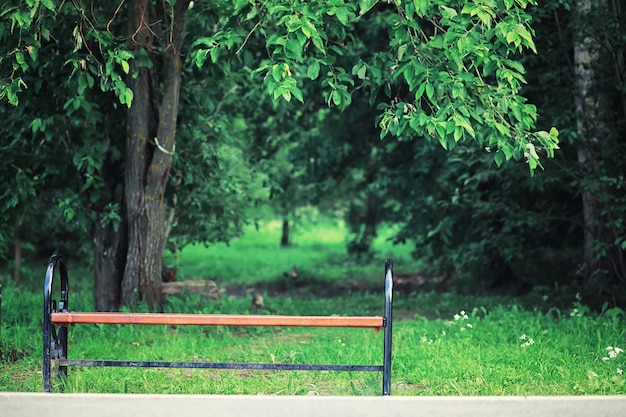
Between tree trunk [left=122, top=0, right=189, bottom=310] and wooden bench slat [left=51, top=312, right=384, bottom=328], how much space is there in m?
3.90

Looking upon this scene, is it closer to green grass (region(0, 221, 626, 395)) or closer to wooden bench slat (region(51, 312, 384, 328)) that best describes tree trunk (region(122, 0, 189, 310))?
green grass (region(0, 221, 626, 395))

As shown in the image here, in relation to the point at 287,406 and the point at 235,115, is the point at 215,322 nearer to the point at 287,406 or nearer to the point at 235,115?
the point at 287,406

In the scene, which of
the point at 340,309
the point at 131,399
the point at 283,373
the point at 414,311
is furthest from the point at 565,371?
the point at 340,309

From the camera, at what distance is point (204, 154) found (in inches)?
440

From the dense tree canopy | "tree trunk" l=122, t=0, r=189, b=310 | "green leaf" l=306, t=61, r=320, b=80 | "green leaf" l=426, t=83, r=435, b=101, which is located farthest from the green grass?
"green leaf" l=306, t=61, r=320, b=80

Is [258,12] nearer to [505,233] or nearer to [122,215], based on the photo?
[122,215]

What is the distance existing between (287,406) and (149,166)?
5.09 meters

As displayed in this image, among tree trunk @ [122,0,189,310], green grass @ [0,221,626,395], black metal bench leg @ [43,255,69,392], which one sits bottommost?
green grass @ [0,221,626,395]

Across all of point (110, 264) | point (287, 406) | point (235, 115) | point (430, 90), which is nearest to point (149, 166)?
point (110, 264)

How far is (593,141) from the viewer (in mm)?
11180

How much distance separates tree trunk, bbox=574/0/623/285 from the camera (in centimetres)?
1076

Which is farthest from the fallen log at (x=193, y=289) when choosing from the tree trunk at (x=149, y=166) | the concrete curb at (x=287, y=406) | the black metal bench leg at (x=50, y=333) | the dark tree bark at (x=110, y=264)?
the concrete curb at (x=287, y=406)

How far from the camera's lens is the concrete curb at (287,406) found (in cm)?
558

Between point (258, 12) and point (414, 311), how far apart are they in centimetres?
662
